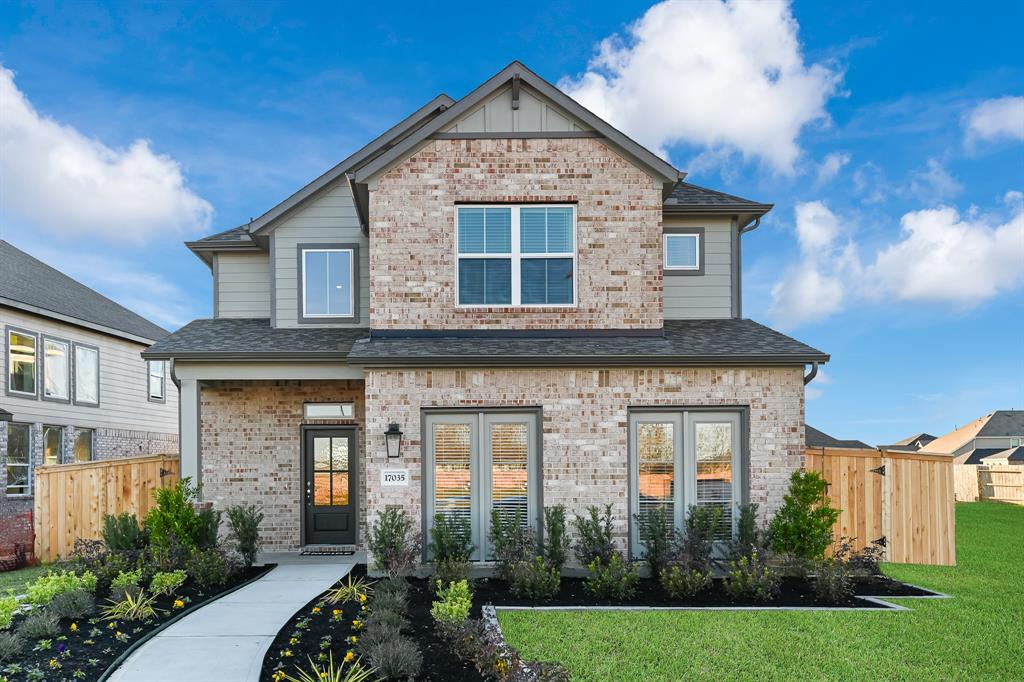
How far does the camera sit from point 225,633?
24.6 ft

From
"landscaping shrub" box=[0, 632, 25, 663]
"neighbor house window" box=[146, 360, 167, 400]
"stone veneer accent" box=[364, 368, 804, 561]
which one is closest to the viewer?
"landscaping shrub" box=[0, 632, 25, 663]

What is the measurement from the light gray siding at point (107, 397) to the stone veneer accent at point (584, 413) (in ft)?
35.5

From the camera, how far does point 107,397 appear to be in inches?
777

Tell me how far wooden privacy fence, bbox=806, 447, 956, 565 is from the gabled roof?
19.2ft

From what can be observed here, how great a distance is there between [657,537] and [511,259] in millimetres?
4579

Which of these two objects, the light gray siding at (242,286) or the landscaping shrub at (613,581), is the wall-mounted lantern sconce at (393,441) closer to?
the landscaping shrub at (613,581)

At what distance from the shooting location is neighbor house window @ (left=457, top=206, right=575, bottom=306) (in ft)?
36.6

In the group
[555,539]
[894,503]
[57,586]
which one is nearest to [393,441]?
[555,539]

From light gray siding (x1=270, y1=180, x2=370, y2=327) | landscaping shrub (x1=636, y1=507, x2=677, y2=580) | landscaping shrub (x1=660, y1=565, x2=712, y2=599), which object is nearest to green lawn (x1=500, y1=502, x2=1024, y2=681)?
landscaping shrub (x1=660, y1=565, x2=712, y2=599)

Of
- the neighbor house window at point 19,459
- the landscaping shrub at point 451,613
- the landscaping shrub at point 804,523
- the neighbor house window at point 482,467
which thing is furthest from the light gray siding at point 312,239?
the neighbor house window at point 19,459

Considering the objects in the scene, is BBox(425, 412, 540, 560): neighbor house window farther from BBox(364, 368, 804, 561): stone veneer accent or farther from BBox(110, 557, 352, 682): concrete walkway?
BBox(110, 557, 352, 682): concrete walkway

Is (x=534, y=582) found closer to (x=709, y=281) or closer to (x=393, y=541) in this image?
(x=393, y=541)

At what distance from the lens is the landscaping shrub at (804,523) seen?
32.9 ft

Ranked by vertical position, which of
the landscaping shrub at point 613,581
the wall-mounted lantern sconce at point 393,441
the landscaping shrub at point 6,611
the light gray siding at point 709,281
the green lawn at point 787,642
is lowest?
the green lawn at point 787,642
